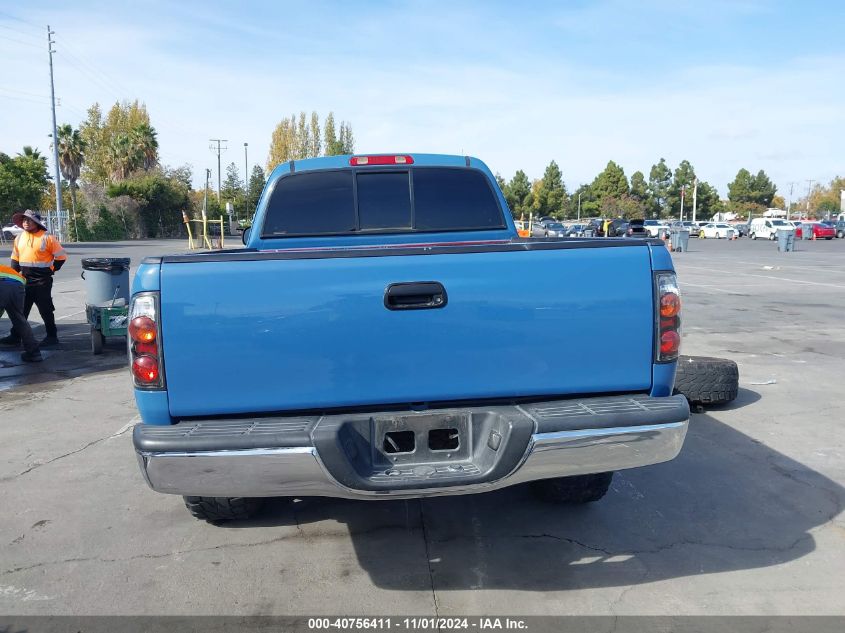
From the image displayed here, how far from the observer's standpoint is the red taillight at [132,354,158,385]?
9.77ft

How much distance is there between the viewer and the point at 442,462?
3.05m

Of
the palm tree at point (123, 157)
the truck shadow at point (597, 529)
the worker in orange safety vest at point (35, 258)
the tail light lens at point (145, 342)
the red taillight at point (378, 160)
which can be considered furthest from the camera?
the palm tree at point (123, 157)

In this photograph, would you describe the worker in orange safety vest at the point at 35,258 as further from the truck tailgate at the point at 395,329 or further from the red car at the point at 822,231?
the red car at the point at 822,231

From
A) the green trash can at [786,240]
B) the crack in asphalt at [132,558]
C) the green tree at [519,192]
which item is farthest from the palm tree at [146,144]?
the crack in asphalt at [132,558]

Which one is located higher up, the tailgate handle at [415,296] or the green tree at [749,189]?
the green tree at [749,189]

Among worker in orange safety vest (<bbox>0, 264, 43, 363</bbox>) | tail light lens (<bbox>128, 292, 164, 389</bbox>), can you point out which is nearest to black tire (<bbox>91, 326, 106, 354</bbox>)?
worker in orange safety vest (<bbox>0, 264, 43, 363</bbox>)

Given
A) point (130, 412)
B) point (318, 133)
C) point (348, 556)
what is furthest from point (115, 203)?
point (348, 556)

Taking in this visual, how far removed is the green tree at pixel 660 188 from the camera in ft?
317

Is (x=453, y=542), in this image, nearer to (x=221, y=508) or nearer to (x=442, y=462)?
(x=442, y=462)

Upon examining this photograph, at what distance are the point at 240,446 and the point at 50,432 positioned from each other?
416cm

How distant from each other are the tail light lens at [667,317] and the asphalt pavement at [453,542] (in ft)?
3.89

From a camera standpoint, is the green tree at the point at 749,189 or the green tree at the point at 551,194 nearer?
the green tree at the point at 551,194

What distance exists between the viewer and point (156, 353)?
2.96 metres

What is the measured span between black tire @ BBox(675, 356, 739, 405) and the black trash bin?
23.7 feet
